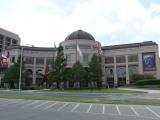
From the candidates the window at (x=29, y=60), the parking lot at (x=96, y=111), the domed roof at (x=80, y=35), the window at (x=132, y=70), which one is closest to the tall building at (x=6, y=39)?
the window at (x=29, y=60)

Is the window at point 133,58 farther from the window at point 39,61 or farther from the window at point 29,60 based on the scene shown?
the window at point 29,60

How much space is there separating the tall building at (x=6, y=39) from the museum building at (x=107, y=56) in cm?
2860

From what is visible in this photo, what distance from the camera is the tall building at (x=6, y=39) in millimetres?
118812

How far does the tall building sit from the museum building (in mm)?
28598

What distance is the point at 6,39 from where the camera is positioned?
122812 mm

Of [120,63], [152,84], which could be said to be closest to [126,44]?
[120,63]

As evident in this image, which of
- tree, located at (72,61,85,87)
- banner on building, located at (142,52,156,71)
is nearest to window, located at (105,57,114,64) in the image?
banner on building, located at (142,52,156,71)

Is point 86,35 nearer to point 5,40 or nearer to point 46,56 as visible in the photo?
point 46,56

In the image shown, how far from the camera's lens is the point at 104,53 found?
91375 millimetres

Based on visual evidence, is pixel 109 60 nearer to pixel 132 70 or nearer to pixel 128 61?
pixel 128 61

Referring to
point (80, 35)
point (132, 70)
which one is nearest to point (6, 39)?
point (80, 35)

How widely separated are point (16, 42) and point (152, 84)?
310 feet

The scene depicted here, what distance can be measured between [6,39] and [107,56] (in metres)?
62.1

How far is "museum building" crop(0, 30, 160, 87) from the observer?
79.4m
